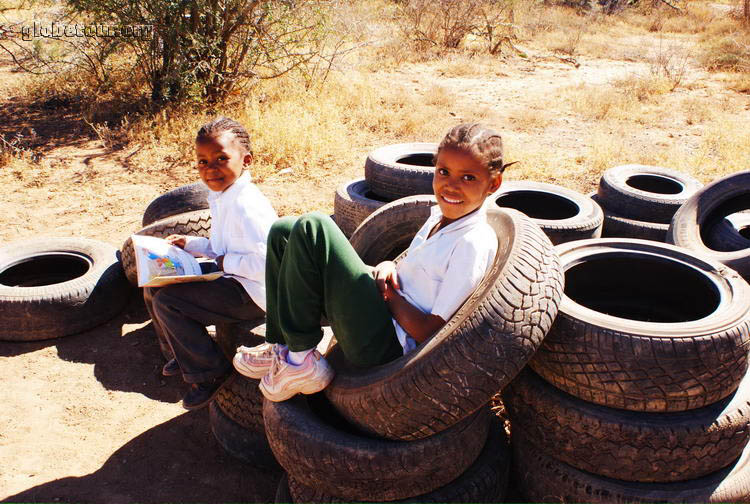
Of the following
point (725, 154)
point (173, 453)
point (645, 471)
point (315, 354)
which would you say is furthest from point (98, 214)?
point (725, 154)

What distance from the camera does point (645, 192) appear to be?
5.79 meters

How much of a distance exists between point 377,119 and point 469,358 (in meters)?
8.22

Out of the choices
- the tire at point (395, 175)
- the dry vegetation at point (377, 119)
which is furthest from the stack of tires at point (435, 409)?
the dry vegetation at point (377, 119)

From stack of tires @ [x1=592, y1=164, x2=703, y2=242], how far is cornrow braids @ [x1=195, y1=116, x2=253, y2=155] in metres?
3.63

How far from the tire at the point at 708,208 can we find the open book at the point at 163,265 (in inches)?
143

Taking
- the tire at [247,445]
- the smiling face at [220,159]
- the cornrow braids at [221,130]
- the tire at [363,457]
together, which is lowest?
the tire at [247,445]

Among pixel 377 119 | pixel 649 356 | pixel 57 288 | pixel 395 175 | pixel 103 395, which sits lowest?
pixel 103 395

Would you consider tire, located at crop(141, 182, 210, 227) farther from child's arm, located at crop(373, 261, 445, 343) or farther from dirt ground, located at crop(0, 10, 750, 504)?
child's arm, located at crop(373, 261, 445, 343)

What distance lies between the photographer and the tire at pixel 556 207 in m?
4.59

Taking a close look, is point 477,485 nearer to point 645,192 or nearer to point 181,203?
point 181,203

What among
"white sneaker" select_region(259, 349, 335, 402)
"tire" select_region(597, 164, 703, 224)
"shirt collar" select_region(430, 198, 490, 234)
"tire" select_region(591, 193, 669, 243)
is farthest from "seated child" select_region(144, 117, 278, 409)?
"tire" select_region(597, 164, 703, 224)

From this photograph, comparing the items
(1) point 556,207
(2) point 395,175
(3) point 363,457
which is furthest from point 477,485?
(1) point 556,207

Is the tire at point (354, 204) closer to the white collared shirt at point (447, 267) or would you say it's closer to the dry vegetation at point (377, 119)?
the dry vegetation at point (377, 119)

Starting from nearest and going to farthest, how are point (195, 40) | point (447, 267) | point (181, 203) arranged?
point (447, 267) → point (181, 203) → point (195, 40)
